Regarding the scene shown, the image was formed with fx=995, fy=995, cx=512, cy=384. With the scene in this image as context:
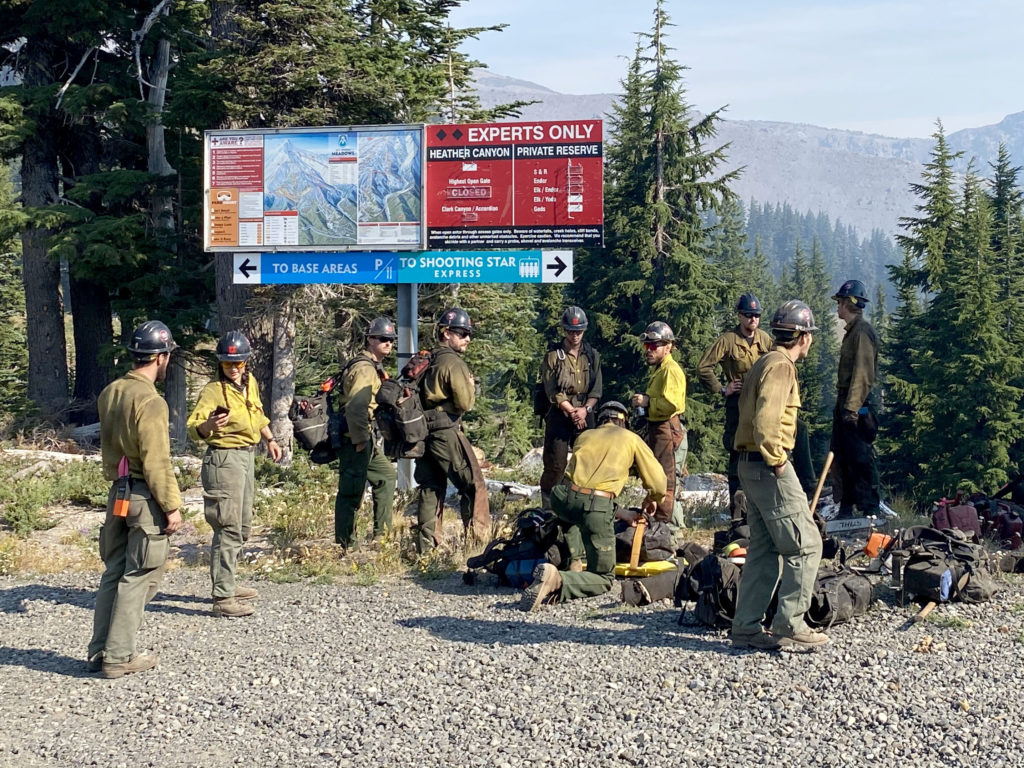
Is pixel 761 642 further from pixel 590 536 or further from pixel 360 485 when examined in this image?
pixel 360 485

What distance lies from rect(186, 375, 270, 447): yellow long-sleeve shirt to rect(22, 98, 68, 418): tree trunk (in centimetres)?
1371

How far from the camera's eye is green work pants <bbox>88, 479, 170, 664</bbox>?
6.62 metres

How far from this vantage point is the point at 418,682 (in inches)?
252

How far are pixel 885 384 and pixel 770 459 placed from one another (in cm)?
3653

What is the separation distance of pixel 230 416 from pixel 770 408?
427cm

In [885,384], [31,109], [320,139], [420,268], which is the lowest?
[885,384]

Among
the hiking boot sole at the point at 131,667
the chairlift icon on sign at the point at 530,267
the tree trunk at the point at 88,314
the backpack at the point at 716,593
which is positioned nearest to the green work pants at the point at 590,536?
the backpack at the point at 716,593

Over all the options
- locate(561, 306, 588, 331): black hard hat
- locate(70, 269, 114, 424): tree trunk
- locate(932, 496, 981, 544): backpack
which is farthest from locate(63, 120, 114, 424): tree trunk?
locate(932, 496, 981, 544): backpack

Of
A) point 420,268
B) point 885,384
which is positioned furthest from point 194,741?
point 885,384

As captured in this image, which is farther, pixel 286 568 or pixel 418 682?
pixel 286 568

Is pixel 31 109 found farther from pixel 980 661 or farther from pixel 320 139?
pixel 980 661

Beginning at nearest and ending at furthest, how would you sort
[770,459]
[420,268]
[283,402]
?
[770,459] < [420,268] < [283,402]

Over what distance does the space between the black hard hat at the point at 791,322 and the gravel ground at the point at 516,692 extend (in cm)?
211

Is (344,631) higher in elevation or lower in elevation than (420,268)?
lower
